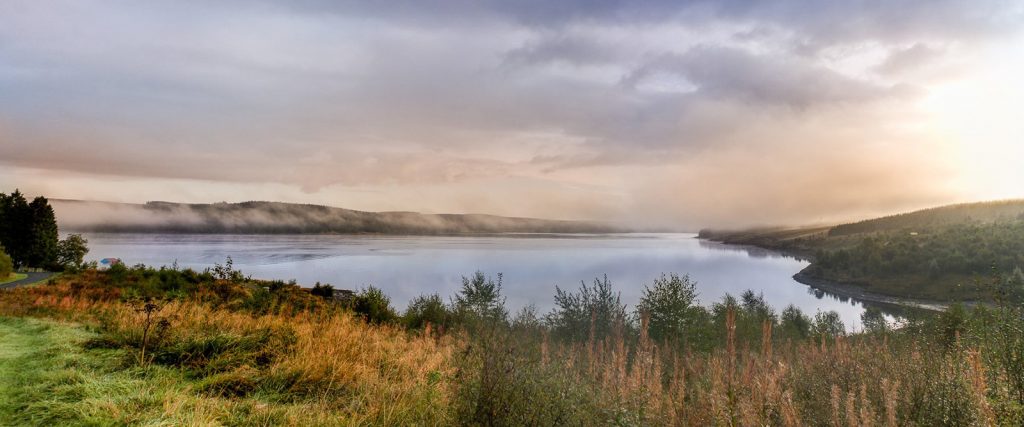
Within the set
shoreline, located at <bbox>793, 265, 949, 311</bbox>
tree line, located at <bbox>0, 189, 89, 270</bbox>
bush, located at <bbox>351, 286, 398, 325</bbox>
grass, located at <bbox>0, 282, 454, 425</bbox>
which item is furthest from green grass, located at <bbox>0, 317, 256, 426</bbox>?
shoreline, located at <bbox>793, 265, 949, 311</bbox>

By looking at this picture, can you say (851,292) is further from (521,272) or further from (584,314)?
(584,314)

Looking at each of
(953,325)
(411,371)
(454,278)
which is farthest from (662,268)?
(411,371)

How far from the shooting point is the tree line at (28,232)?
1748 inches

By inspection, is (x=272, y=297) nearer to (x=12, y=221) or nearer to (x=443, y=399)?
(x=443, y=399)

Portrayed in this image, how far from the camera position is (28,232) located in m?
44.8

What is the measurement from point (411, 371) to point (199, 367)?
10.7 ft

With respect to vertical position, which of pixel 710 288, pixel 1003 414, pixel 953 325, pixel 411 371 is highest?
pixel 1003 414

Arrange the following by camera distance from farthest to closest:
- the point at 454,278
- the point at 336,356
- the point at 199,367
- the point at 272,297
A: the point at 454,278 → the point at 272,297 → the point at 336,356 → the point at 199,367

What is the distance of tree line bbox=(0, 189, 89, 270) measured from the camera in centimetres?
4441

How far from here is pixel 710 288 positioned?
106 m

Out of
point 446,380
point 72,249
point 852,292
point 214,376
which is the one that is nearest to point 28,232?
point 72,249

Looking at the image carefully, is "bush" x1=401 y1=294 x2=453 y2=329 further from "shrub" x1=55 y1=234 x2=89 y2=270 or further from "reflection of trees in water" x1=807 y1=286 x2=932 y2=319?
"reflection of trees in water" x1=807 y1=286 x2=932 y2=319

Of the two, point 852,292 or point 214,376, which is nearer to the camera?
point 214,376

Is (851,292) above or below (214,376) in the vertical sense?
below
